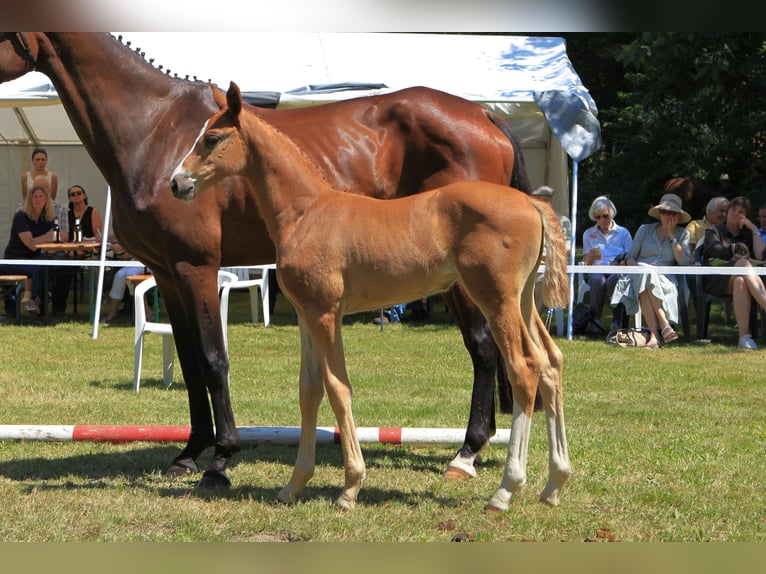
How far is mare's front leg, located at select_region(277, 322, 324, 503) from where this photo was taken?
4.48m

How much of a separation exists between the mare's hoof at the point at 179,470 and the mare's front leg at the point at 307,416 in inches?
33.2

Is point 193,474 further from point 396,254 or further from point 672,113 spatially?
point 672,113

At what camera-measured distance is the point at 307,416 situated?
14.8 feet

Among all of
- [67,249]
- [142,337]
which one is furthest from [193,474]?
[67,249]

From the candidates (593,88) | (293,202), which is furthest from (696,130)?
(293,202)

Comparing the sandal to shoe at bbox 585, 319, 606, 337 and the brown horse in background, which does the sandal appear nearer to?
shoe at bbox 585, 319, 606, 337

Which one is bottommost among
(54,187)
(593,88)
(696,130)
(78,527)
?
(78,527)

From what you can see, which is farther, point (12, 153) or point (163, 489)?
point (12, 153)

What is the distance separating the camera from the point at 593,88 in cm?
2619

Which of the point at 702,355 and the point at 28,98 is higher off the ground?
the point at 28,98

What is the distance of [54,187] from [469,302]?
1045 centimetres

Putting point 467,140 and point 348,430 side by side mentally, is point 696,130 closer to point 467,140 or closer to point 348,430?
point 467,140

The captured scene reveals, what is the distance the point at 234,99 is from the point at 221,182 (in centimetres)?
81

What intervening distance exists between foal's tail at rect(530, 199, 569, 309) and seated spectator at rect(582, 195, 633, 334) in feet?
24.6
